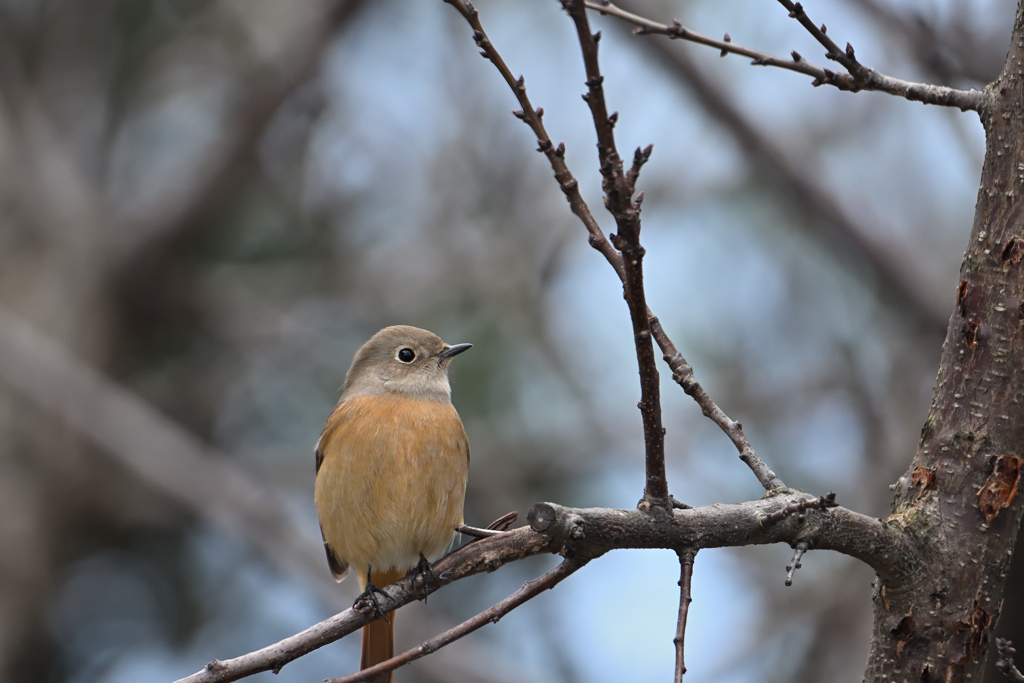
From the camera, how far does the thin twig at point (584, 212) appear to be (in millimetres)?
1974

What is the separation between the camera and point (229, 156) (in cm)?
793

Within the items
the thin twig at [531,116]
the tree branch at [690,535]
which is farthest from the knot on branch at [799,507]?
the thin twig at [531,116]

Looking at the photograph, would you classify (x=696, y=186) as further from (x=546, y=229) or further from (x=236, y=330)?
(x=236, y=330)

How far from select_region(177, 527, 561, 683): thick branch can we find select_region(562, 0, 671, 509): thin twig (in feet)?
1.41

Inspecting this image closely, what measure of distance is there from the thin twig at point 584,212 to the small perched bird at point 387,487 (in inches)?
70.6

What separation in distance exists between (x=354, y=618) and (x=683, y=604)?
97 centimetres

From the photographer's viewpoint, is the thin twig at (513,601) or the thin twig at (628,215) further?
the thin twig at (513,601)

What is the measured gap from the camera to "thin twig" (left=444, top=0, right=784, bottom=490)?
6.48ft

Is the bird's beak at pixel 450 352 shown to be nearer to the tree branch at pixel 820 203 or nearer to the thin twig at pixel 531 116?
the thin twig at pixel 531 116

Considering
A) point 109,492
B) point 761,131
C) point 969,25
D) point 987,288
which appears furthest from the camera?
point 109,492

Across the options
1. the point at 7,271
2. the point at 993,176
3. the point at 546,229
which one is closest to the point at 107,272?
the point at 7,271

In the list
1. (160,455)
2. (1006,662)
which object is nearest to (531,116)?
(1006,662)

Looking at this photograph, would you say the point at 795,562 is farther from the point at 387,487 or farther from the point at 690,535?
the point at 387,487

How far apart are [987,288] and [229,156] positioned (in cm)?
670
